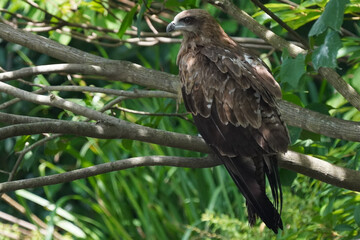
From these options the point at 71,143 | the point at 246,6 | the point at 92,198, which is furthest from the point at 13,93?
the point at 92,198

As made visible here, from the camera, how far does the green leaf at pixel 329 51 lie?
2.01 meters

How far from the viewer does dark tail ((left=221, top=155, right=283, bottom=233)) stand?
279 centimetres

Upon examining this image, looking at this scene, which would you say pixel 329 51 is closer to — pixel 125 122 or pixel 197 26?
pixel 125 122

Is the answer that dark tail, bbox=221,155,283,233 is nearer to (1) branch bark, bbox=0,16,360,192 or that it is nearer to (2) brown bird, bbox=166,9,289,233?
(2) brown bird, bbox=166,9,289,233

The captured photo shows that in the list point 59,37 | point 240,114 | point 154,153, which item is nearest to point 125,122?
point 240,114

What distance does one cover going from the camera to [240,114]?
10.1ft

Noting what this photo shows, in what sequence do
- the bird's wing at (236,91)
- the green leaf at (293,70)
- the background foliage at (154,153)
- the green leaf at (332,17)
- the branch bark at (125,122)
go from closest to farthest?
the green leaf at (332,17) → the green leaf at (293,70) → the branch bark at (125,122) → the bird's wing at (236,91) → the background foliage at (154,153)

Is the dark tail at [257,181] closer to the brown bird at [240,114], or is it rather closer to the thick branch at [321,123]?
the brown bird at [240,114]

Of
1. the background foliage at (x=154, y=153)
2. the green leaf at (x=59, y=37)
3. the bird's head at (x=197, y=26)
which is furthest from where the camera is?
the green leaf at (x=59, y=37)

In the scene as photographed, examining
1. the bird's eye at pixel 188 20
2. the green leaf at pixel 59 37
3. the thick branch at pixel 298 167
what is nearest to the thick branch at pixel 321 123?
the thick branch at pixel 298 167

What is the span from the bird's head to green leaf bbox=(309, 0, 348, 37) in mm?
1722

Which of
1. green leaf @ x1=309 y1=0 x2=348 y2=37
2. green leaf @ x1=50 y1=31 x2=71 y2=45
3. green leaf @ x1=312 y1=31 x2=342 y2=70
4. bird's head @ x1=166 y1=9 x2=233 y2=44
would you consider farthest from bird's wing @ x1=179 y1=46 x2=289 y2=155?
green leaf @ x1=50 y1=31 x2=71 y2=45

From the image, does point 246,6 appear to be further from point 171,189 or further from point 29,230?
point 29,230

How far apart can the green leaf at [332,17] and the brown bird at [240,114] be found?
0.97 metres
